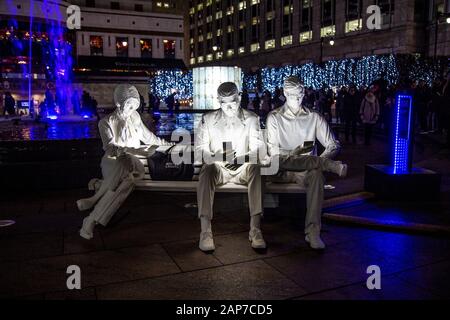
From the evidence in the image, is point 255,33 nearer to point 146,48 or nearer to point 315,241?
point 146,48

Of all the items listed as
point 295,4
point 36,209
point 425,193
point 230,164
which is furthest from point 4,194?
point 295,4

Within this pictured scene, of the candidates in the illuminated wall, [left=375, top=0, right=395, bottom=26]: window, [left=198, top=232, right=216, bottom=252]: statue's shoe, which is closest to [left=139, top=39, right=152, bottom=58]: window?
[left=375, top=0, right=395, bottom=26]: window

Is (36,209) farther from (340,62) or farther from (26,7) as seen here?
(26,7)

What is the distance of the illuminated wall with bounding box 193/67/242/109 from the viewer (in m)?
18.8

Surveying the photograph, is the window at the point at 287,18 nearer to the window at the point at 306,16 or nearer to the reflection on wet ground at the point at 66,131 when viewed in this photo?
the window at the point at 306,16

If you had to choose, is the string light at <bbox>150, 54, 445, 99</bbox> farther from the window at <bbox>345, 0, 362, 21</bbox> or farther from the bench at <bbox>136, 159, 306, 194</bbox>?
the window at <bbox>345, 0, 362, 21</bbox>

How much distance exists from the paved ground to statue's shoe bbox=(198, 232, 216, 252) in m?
0.08

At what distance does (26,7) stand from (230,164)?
147ft

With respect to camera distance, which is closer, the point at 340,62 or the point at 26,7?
the point at 340,62

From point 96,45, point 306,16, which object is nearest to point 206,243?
point 306,16

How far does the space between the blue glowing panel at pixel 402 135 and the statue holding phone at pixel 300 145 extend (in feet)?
5.76

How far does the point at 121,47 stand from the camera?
57.0 metres

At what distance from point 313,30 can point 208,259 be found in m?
50.2

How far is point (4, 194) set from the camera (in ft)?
25.5
